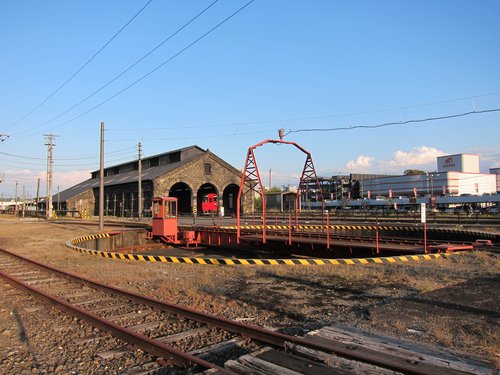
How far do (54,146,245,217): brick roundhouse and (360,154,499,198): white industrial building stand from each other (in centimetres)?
4216

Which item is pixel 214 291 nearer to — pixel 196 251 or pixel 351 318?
pixel 351 318

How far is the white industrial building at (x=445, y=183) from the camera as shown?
3888 inches

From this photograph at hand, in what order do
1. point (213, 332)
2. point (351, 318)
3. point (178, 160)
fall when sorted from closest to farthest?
point (213, 332) < point (351, 318) < point (178, 160)

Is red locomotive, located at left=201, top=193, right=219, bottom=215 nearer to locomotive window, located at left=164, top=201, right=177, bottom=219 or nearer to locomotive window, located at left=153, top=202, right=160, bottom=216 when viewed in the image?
locomotive window, located at left=153, top=202, right=160, bottom=216

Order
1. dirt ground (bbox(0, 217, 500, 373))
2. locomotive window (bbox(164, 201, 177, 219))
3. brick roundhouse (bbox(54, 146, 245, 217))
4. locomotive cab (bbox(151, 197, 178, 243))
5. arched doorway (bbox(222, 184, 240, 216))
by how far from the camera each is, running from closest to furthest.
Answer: dirt ground (bbox(0, 217, 500, 373)), locomotive cab (bbox(151, 197, 178, 243)), locomotive window (bbox(164, 201, 177, 219)), brick roundhouse (bbox(54, 146, 245, 217)), arched doorway (bbox(222, 184, 240, 216))

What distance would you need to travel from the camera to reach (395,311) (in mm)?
7199

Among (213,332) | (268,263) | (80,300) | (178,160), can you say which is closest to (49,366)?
(213,332)

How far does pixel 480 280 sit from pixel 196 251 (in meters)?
17.5

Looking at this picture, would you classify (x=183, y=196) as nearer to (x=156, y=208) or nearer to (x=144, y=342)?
(x=156, y=208)

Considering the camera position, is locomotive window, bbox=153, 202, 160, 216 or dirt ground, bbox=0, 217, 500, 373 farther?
locomotive window, bbox=153, 202, 160, 216

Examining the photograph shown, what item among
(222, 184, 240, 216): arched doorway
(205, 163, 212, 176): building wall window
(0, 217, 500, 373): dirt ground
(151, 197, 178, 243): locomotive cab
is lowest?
(0, 217, 500, 373): dirt ground

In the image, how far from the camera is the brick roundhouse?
56828 mm

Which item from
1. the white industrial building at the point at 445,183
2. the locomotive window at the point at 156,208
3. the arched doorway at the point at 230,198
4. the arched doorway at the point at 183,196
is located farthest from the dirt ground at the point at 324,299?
the white industrial building at the point at 445,183

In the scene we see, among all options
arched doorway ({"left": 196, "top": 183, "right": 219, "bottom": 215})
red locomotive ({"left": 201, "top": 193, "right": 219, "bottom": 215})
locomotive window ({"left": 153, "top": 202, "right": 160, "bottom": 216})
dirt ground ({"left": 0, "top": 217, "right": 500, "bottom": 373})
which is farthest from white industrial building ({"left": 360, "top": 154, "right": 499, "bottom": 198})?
dirt ground ({"left": 0, "top": 217, "right": 500, "bottom": 373})
